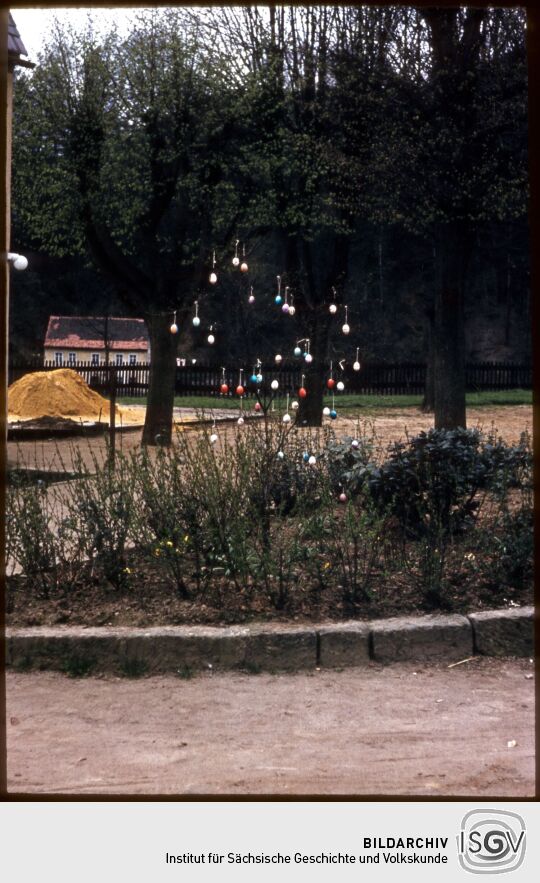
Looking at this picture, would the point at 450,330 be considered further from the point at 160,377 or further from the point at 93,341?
the point at 93,341

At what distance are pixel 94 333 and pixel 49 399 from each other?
181cm

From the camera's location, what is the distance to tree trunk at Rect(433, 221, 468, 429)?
9.75 m

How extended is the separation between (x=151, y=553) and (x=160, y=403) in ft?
27.9

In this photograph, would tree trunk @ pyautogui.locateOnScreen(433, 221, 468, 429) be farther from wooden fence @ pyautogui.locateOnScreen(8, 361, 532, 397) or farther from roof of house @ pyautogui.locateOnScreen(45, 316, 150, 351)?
wooden fence @ pyautogui.locateOnScreen(8, 361, 532, 397)

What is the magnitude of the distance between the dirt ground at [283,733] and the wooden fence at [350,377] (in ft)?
57.1

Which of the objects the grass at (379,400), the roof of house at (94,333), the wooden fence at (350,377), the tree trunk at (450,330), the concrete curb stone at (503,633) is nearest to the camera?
the concrete curb stone at (503,633)

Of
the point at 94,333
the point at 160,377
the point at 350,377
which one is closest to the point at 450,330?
the point at 160,377

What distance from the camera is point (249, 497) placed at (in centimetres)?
628

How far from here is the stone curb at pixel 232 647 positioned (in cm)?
483

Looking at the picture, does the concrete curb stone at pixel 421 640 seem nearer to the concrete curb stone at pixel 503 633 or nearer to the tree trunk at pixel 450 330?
the concrete curb stone at pixel 503 633

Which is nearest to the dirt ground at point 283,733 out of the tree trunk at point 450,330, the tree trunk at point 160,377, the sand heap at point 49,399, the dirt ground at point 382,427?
the tree trunk at point 450,330

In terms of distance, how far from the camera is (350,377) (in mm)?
26047

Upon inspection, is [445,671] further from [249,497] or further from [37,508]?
[37,508]

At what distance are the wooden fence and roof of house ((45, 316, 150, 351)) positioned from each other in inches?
26.7
